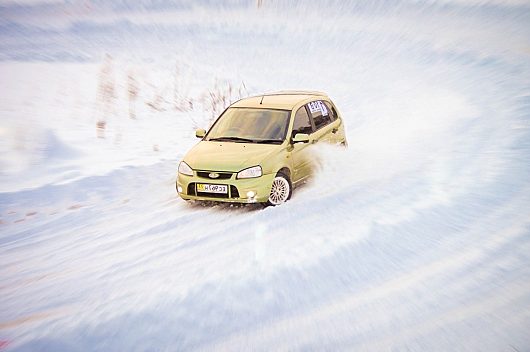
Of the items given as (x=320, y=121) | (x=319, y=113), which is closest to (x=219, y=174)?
(x=320, y=121)

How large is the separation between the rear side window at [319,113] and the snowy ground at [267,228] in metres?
0.71

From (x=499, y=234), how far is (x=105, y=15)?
3290 centimetres

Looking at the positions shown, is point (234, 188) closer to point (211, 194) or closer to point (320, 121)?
point (211, 194)

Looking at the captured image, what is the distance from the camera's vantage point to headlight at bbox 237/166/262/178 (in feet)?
27.8

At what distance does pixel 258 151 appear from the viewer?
8.86 m

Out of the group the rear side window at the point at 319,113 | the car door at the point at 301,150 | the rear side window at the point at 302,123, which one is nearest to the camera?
the car door at the point at 301,150

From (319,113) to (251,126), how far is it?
1475 millimetres

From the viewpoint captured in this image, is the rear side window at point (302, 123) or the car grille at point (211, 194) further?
the rear side window at point (302, 123)

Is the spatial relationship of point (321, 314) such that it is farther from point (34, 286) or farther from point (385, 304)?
point (34, 286)

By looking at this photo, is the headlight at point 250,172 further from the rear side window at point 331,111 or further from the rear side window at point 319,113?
the rear side window at point 331,111

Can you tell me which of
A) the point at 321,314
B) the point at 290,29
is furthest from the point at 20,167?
the point at 290,29

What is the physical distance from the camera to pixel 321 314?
16.1 ft

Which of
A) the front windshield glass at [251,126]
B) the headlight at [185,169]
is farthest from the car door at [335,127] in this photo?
the headlight at [185,169]

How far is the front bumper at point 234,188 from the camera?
8453 mm
